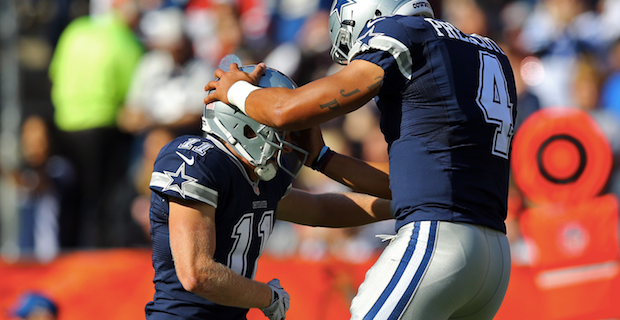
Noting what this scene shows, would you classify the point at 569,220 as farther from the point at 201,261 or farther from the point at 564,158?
the point at 201,261

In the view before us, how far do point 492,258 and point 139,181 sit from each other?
5.22 meters

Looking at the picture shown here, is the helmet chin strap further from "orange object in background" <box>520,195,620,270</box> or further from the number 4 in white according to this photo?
"orange object in background" <box>520,195,620,270</box>

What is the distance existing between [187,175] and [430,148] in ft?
3.29

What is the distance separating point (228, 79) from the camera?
2.94 m

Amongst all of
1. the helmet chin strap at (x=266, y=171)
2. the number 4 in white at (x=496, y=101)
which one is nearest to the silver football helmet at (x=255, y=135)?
the helmet chin strap at (x=266, y=171)

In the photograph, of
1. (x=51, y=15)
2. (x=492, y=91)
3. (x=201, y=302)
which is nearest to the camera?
(x=492, y=91)

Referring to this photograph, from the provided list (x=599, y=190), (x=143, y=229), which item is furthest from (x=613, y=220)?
(x=143, y=229)

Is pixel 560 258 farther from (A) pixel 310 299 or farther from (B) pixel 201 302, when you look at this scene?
(B) pixel 201 302

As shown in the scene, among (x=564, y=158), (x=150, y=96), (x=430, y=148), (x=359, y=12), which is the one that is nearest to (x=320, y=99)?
(x=430, y=148)

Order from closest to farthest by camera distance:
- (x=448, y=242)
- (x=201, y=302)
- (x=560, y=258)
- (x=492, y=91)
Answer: (x=448, y=242)
(x=492, y=91)
(x=201, y=302)
(x=560, y=258)

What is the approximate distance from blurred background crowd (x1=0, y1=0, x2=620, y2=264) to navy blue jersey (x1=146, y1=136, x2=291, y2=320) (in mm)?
3374

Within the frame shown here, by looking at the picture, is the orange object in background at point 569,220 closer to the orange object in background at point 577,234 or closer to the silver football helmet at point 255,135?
the orange object in background at point 577,234

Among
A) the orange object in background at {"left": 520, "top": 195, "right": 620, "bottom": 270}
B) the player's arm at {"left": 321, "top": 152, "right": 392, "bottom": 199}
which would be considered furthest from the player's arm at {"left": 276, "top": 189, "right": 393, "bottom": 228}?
the orange object in background at {"left": 520, "top": 195, "right": 620, "bottom": 270}

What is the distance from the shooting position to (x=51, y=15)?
30.2 ft
